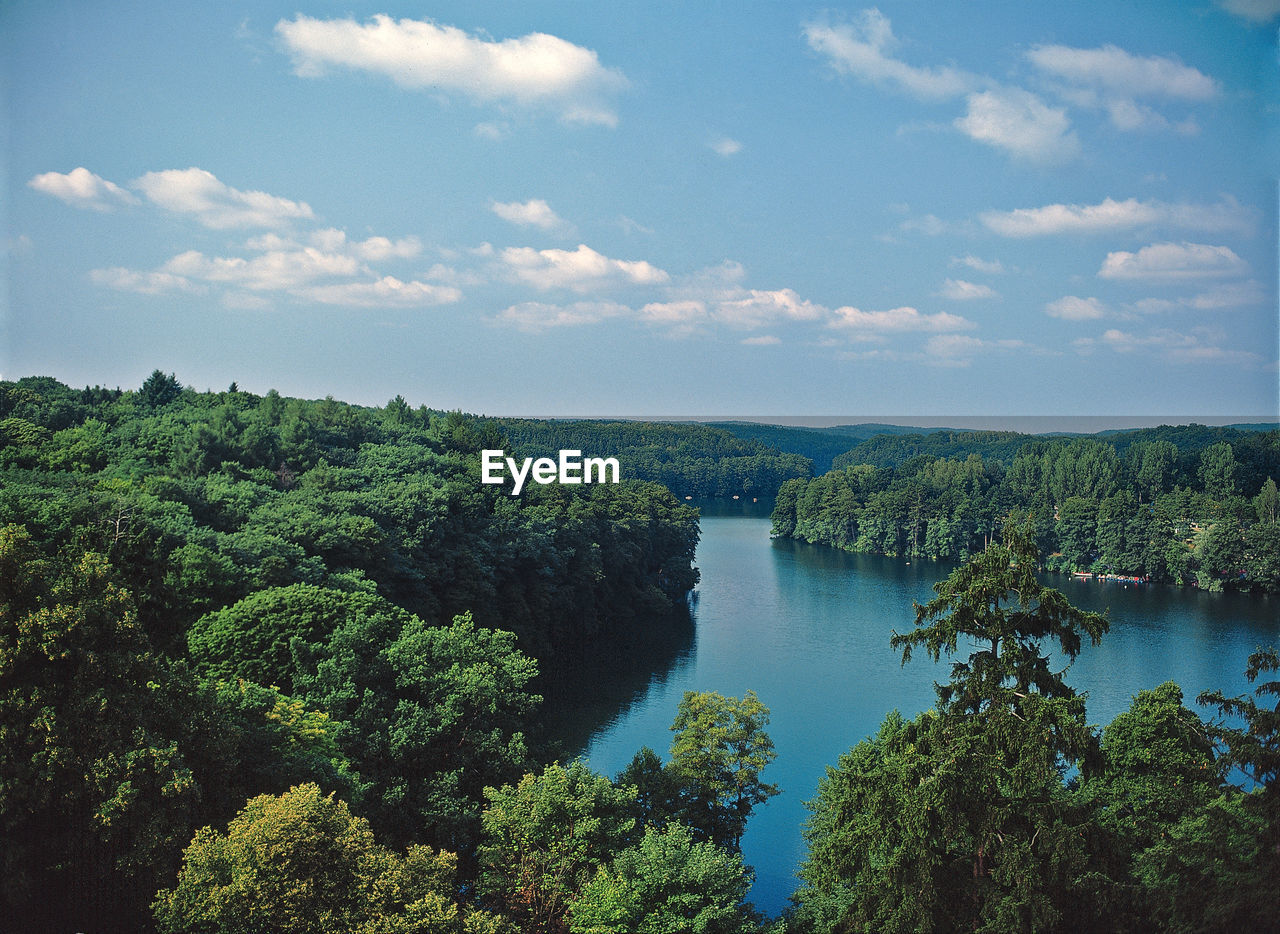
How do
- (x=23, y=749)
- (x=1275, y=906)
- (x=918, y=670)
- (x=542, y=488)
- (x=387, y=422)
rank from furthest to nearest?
1. (x=387, y=422)
2. (x=542, y=488)
3. (x=918, y=670)
4. (x=23, y=749)
5. (x=1275, y=906)

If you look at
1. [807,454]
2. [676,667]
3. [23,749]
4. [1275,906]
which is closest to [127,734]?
[23,749]

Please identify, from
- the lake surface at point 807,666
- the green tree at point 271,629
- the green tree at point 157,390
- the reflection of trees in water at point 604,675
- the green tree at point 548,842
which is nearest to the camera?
the green tree at point 548,842

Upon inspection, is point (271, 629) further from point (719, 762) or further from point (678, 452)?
point (678, 452)

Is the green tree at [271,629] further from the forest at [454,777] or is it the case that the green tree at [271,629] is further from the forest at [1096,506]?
the forest at [1096,506]

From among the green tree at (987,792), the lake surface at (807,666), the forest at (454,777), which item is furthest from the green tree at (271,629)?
the green tree at (987,792)

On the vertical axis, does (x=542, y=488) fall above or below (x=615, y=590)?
above

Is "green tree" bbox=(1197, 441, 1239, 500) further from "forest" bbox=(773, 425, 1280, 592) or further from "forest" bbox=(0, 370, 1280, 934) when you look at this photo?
"forest" bbox=(0, 370, 1280, 934)

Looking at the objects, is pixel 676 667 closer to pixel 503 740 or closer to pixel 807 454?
pixel 503 740
